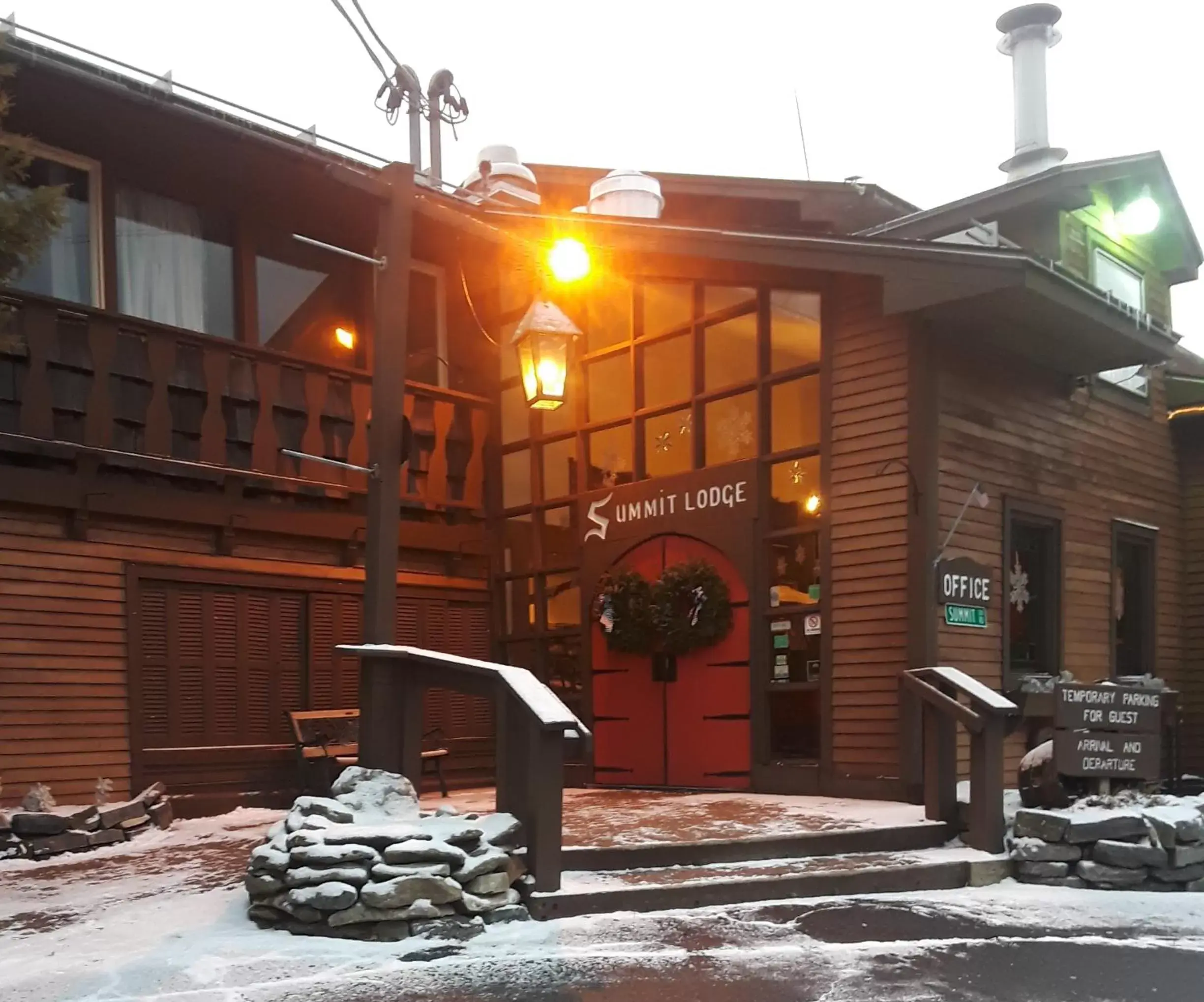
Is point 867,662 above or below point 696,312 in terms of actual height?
below

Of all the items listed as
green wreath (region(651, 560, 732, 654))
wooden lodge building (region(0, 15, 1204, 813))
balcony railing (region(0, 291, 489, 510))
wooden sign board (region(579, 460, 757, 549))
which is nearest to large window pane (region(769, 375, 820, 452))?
wooden lodge building (region(0, 15, 1204, 813))

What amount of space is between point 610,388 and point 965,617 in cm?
399

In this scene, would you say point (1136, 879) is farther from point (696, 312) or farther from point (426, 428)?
point (426, 428)

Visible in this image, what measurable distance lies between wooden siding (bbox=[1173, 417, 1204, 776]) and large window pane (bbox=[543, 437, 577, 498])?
6.14 m

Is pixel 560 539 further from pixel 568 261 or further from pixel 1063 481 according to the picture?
pixel 1063 481

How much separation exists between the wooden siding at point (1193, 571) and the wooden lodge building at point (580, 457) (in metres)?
0.04

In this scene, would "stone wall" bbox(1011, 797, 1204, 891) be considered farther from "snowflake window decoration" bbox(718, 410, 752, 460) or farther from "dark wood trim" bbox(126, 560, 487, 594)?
"dark wood trim" bbox(126, 560, 487, 594)

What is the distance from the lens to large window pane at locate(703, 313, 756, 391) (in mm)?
9273

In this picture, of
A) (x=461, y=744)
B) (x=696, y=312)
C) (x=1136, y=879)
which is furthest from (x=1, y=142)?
(x=1136, y=879)

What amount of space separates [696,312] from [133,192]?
4.90m

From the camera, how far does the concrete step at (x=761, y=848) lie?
Result: 6.04 meters

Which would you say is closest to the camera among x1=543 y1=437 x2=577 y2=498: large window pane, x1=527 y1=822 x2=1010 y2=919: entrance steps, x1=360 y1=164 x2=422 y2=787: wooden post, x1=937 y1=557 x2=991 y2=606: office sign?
x1=527 y1=822 x2=1010 y2=919: entrance steps

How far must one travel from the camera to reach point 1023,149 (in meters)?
11.8

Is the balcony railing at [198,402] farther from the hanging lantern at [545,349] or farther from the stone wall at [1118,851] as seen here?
the stone wall at [1118,851]
